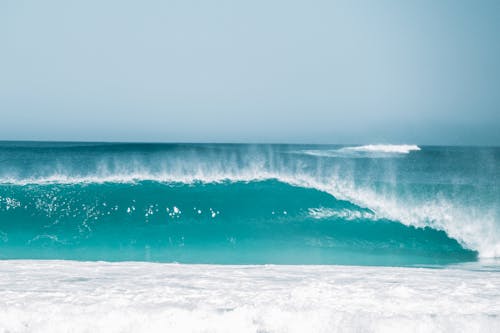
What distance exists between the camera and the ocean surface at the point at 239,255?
264cm

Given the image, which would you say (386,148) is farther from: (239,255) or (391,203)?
(239,255)

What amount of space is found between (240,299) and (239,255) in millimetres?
4094

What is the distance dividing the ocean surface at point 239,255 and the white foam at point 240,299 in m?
0.01

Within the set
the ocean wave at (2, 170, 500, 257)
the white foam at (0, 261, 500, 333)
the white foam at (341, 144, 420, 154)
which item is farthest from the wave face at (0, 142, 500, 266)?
the white foam at (341, 144, 420, 154)

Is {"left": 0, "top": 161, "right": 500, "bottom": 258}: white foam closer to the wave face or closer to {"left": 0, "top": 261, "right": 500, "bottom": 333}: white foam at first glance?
the wave face

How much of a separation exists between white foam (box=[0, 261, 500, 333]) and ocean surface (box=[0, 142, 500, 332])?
0.01 meters

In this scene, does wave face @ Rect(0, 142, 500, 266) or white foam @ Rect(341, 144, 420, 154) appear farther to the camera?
white foam @ Rect(341, 144, 420, 154)

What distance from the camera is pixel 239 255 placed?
280 inches

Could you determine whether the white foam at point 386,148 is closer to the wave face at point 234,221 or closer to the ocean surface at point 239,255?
the ocean surface at point 239,255

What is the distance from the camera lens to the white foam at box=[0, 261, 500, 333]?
8.34 feet

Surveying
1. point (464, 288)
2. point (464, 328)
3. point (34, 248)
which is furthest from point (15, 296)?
point (34, 248)

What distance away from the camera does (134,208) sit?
344 inches

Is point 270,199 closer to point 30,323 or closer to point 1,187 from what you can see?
point 1,187

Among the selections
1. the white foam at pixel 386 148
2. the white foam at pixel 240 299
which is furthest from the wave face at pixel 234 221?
the white foam at pixel 386 148
